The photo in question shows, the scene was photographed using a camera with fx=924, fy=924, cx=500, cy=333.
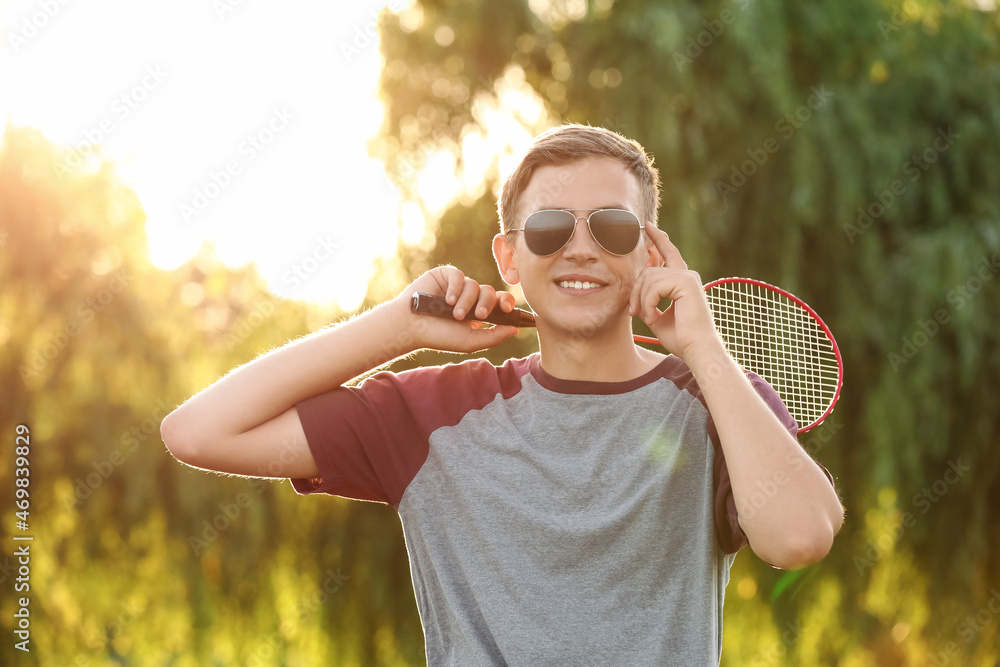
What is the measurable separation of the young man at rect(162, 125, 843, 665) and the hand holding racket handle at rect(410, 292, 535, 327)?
3 centimetres

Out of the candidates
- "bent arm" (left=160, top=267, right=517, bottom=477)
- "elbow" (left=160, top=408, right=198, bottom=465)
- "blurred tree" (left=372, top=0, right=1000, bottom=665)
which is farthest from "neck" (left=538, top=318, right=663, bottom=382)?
"blurred tree" (left=372, top=0, right=1000, bottom=665)

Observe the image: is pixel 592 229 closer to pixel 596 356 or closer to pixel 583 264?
pixel 583 264

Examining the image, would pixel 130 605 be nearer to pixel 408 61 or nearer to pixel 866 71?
pixel 408 61

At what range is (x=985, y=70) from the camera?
565cm

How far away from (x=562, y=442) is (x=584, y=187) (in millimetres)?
579

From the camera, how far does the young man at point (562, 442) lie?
1836mm

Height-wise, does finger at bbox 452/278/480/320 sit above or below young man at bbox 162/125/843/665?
above

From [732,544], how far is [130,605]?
4850 millimetres

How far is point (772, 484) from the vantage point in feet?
5.79

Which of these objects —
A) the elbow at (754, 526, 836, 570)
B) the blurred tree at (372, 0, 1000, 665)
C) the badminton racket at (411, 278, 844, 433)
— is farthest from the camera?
the blurred tree at (372, 0, 1000, 665)

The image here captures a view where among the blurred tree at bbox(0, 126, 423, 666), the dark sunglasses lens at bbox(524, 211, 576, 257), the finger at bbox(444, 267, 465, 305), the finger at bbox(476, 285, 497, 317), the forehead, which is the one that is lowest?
the blurred tree at bbox(0, 126, 423, 666)

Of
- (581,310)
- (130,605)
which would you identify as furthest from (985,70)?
(130,605)

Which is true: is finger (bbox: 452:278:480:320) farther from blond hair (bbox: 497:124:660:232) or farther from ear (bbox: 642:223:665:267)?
ear (bbox: 642:223:665:267)

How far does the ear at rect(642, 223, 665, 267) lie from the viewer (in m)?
2.17
